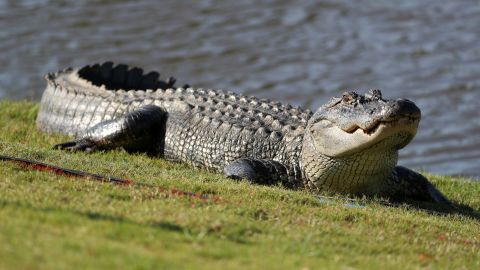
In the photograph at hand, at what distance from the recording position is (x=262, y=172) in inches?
320

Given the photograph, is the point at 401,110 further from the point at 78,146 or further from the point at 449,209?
the point at 78,146

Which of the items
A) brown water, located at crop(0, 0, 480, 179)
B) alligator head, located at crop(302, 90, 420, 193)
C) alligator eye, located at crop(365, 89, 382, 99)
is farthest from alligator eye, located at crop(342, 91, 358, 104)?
brown water, located at crop(0, 0, 480, 179)

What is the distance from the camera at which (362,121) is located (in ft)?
24.9

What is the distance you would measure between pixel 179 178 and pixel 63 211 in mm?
2208

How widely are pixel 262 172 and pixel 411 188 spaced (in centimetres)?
137

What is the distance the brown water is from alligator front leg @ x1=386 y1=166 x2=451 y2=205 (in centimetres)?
304

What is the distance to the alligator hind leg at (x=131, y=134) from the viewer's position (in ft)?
29.6

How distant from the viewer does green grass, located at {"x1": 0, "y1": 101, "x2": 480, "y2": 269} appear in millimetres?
4457

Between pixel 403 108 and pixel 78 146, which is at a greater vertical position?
pixel 403 108

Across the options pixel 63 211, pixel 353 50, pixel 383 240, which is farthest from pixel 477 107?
pixel 63 211

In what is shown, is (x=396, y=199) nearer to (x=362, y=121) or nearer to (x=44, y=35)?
(x=362, y=121)

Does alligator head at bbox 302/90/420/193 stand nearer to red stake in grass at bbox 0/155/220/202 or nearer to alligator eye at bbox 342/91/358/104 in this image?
alligator eye at bbox 342/91/358/104

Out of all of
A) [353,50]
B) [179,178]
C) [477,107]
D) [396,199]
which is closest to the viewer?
[179,178]

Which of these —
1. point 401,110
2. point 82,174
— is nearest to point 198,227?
point 82,174
